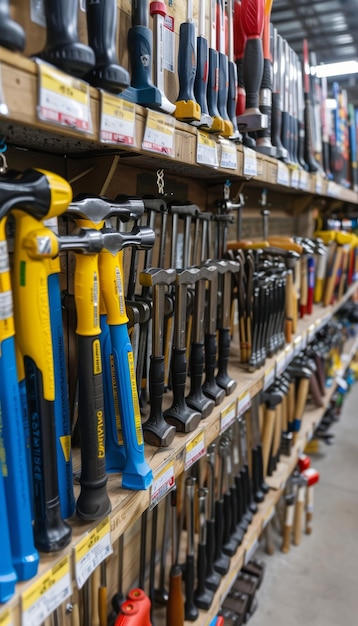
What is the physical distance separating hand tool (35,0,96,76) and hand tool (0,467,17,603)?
487 mm

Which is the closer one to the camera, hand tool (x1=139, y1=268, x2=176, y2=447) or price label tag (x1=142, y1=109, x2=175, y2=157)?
price label tag (x1=142, y1=109, x2=175, y2=157)

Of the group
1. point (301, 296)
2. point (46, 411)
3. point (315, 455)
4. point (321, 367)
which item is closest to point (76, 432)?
point (46, 411)

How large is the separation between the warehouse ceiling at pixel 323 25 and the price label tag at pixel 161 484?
123 inches

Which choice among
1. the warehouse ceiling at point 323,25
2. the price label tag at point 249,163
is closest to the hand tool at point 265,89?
the price label tag at point 249,163

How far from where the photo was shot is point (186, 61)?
952 mm

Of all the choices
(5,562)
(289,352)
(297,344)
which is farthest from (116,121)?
(297,344)

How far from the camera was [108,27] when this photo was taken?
0.67 metres

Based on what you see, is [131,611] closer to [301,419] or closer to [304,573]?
[304,573]

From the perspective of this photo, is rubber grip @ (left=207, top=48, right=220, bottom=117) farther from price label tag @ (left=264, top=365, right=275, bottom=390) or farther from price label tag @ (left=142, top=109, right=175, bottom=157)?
price label tag @ (left=264, top=365, right=275, bottom=390)

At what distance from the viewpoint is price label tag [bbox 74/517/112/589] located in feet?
2.12

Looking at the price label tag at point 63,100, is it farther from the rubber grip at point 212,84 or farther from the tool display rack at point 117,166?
the rubber grip at point 212,84

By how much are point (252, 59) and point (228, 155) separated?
40 centimetres

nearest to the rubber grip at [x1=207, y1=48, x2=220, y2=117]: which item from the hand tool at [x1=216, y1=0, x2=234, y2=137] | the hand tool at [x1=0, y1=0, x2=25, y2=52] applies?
the hand tool at [x1=216, y1=0, x2=234, y2=137]

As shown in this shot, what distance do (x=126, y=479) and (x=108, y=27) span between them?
0.68 meters
